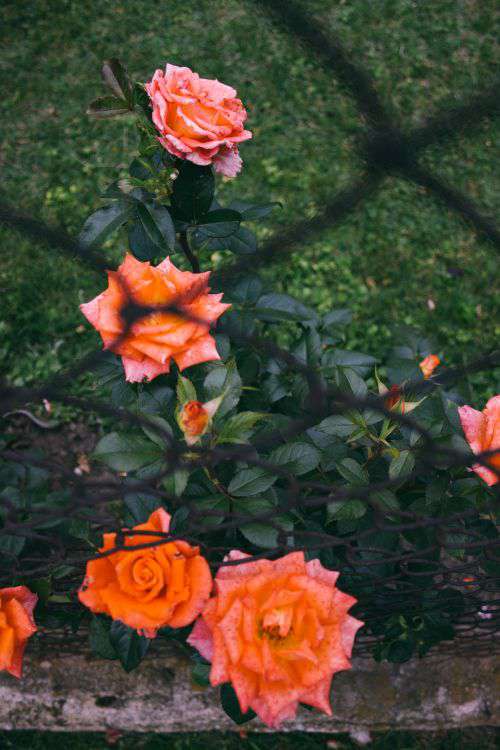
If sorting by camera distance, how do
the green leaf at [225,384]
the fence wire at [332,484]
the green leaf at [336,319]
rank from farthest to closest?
1. the green leaf at [336,319]
2. the green leaf at [225,384]
3. the fence wire at [332,484]

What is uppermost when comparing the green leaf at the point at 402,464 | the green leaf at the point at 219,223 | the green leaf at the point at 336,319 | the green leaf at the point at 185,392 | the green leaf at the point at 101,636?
the green leaf at the point at 219,223

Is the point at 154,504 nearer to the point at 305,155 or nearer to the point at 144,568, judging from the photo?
the point at 144,568

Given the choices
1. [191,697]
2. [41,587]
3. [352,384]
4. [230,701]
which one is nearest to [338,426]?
[352,384]

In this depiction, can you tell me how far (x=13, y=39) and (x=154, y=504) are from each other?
2.57 meters

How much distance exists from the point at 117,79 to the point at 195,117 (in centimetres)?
17

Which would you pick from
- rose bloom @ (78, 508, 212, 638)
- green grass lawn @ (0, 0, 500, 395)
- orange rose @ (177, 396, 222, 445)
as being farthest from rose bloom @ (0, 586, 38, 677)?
green grass lawn @ (0, 0, 500, 395)

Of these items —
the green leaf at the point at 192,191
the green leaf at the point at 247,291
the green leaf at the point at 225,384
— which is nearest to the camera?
the green leaf at the point at 225,384

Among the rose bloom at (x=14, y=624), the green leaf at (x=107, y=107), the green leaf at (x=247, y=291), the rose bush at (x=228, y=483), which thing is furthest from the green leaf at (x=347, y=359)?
the rose bloom at (x=14, y=624)

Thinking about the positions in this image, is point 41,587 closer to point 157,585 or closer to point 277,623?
point 157,585

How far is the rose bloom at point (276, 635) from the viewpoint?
0.95 m

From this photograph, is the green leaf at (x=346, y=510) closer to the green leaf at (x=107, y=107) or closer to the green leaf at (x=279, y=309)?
the green leaf at (x=279, y=309)

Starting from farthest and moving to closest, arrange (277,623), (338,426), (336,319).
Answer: (336,319) → (338,426) → (277,623)

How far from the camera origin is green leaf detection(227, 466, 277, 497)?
119 centimetres

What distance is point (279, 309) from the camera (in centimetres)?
155
